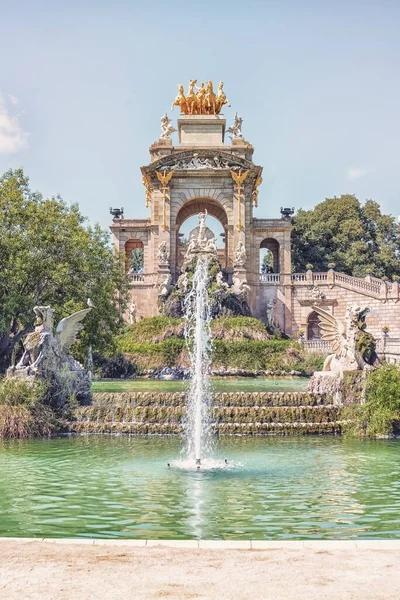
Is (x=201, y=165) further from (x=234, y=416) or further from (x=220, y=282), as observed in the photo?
(x=234, y=416)

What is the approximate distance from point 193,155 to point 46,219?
26.8 m

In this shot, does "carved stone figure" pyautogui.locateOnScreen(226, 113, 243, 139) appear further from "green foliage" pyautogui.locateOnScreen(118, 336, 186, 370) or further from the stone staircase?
the stone staircase

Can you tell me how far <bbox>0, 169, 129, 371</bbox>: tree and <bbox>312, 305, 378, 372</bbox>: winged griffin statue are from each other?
30.9 feet

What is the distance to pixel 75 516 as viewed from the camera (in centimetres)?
921

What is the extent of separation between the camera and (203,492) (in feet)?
35.5

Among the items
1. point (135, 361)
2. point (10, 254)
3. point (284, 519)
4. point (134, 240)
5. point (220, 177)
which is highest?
point (220, 177)

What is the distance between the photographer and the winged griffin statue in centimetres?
1880

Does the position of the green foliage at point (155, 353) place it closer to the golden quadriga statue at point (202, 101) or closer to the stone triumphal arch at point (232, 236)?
the stone triumphal arch at point (232, 236)

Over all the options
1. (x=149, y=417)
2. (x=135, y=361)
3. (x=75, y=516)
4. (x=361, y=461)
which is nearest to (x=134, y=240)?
(x=135, y=361)

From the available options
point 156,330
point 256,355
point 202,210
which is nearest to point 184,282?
point 156,330

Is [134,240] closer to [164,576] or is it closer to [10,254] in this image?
[10,254]

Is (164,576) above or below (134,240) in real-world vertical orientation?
below

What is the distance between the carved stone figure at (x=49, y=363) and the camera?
18.5 metres

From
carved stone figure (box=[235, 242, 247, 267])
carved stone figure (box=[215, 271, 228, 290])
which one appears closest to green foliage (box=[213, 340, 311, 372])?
carved stone figure (box=[215, 271, 228, 290])
